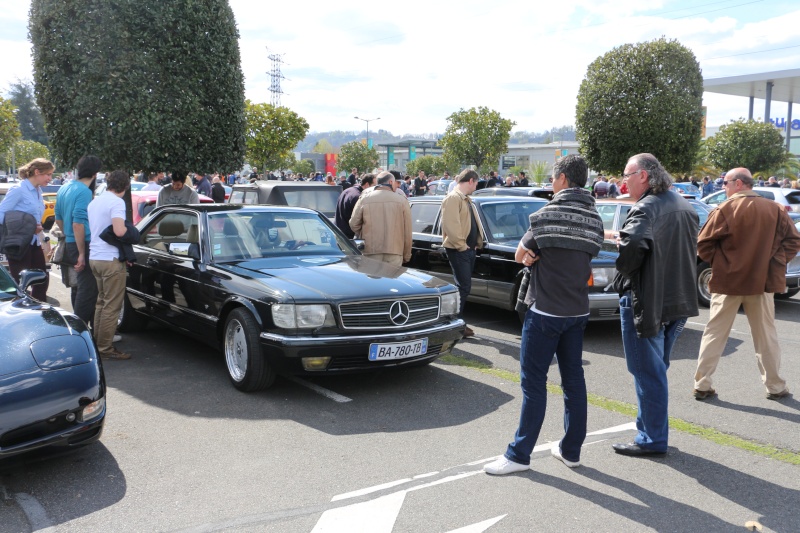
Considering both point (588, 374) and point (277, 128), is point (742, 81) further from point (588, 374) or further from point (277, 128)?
point (588, 374)

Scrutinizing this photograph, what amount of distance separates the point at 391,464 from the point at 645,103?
16.8 meters

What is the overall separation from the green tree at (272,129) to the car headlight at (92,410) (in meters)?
38.9

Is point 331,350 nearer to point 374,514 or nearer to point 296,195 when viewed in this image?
point 374,514

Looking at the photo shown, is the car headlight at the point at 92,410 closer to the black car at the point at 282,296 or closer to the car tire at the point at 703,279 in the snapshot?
the black car at the point at 282,296

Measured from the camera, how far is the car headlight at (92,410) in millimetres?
3920

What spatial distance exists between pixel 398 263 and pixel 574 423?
3.88 m

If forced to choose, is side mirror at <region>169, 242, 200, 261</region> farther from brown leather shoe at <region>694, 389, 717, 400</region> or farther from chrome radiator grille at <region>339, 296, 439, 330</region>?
brown leather shoe at <region>694, 389, 717, 400</region>

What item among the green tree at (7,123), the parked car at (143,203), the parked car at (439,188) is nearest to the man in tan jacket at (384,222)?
the parked car at (143,203)

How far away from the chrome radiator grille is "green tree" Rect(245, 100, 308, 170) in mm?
37651

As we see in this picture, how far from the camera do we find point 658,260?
13.6 feet

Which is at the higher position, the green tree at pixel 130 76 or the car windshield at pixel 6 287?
the green tree at pixel 130 76

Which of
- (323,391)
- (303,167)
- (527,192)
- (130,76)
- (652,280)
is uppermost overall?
(303,167)

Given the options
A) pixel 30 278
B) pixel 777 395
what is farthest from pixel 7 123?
pixel 777 395

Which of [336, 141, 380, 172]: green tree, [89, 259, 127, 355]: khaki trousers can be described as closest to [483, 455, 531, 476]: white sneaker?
[89, 259, 127, 355]: khaki trousers
